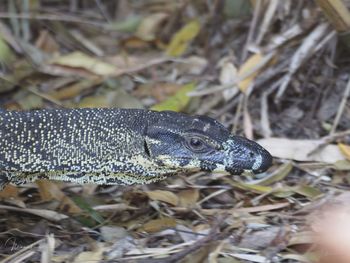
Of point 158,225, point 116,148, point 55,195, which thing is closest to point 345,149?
point 158,225

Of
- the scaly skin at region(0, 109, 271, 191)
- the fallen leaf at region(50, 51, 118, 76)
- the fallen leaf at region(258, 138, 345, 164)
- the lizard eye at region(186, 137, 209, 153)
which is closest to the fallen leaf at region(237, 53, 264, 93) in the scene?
the fallen leaf at region(258, 138, 345, 164)

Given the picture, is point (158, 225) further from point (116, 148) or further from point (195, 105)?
point (195, 105)

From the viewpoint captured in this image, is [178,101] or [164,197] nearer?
[164,197]

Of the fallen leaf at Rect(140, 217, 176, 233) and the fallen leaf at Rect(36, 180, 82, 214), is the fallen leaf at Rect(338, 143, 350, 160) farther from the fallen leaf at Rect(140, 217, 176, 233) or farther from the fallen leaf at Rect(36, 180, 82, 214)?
the fallen leaf at Rect(36, 180, 82, 214)

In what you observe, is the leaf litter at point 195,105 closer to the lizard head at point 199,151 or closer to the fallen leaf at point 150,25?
the fallen leaf at point 150,25

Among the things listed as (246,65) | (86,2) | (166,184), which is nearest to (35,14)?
(86,2)

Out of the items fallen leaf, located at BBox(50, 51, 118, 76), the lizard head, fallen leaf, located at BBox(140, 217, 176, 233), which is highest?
fallen leaf, located at BBox(50, 51, 118, 76)
